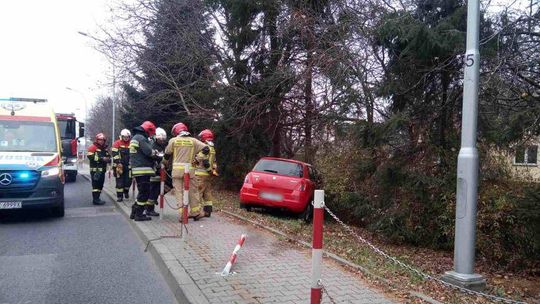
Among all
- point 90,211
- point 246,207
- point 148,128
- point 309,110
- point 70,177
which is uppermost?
point 309,110

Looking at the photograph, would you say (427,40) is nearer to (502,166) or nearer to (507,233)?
(502,166)

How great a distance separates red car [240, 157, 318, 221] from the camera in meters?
→ 11.6

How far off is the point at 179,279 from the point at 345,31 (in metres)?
8.44

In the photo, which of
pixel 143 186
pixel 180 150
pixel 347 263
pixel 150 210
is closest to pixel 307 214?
pixel 150 210

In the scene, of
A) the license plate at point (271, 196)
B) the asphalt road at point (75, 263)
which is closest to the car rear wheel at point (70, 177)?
the asphalt road at point (75, 263)

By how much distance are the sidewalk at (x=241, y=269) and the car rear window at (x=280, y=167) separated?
10.4ft

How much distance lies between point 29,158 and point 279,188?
540 cm

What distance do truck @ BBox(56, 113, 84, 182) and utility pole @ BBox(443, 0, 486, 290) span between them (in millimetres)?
19237

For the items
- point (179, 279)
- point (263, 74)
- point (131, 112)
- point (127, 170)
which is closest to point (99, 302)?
point (179, 279)

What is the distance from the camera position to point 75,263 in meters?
6.79

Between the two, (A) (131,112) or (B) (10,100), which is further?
(A) (131,112)

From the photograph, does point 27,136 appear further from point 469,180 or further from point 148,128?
point 469,180

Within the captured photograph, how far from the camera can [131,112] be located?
2644 cm

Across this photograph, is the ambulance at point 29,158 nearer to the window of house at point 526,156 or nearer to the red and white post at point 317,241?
the red and white post at point 317,241
